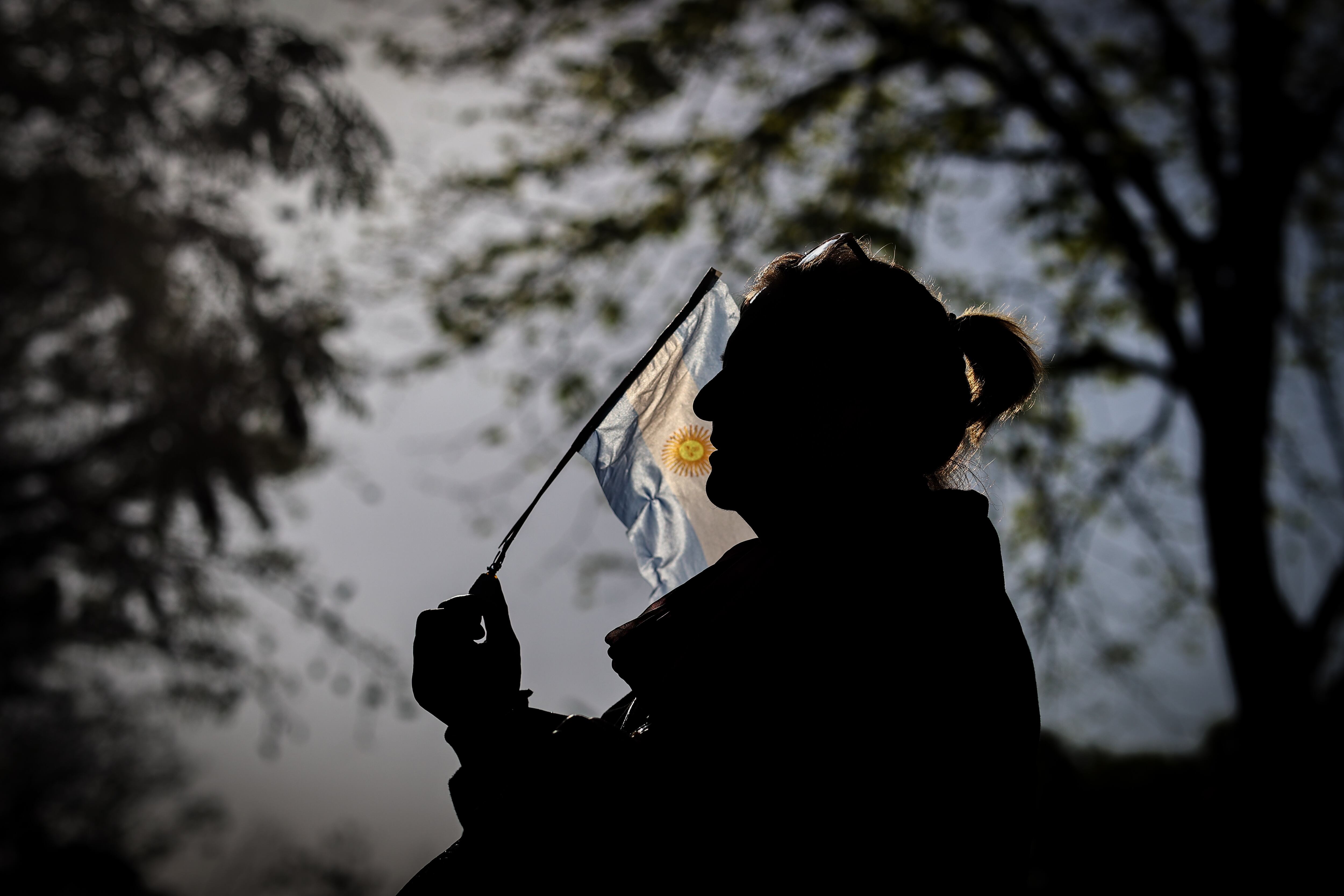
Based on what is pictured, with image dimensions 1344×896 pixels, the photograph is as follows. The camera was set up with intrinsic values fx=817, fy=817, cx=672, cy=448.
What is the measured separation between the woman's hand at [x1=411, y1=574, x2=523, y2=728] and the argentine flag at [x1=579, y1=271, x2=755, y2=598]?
2.18 ft

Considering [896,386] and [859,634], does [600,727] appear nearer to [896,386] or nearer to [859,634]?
[859,634]

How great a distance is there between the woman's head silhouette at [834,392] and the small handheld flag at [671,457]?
1.47 ft

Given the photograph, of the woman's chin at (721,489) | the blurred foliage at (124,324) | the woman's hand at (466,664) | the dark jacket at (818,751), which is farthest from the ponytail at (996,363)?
the blurred foliage at (124,324)

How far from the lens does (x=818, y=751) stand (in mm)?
1075

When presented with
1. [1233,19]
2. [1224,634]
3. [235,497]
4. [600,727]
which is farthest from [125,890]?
[1233,19]

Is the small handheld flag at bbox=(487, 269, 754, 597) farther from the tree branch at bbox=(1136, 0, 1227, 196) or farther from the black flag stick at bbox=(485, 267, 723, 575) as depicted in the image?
the tree branch at bbox=(1136, 0, 1227, 196)

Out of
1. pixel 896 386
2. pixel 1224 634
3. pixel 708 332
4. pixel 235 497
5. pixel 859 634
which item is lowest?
pixel 1224 634

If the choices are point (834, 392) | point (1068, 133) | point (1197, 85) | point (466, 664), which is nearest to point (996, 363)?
point (834, 392)

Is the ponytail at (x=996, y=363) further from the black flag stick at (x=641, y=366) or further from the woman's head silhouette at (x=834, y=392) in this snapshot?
the black flag stick at (x=641, y=366)

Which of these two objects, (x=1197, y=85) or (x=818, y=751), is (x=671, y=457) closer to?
(x=818, y=751)

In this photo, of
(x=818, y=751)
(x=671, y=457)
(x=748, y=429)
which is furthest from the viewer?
(x=671, y=457)

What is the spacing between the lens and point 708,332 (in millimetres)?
1962

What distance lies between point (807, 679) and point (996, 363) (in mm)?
775

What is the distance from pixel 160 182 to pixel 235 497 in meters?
2.14
